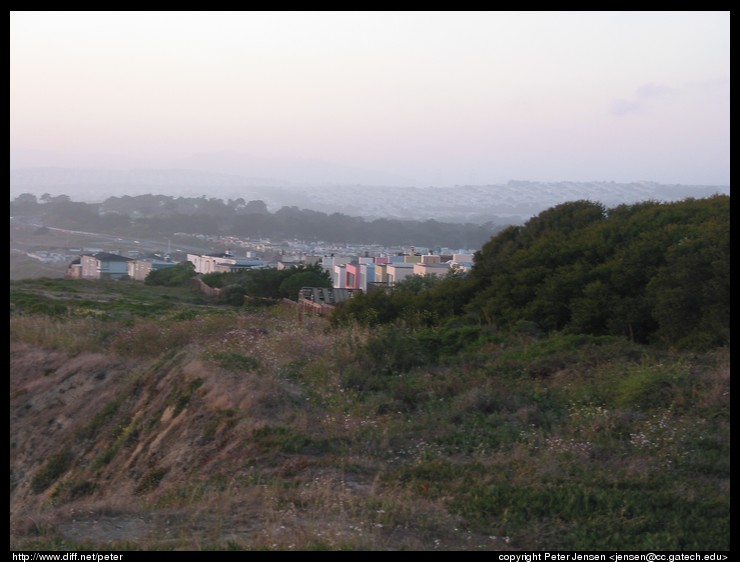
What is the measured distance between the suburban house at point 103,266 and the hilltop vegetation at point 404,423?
2250 cm

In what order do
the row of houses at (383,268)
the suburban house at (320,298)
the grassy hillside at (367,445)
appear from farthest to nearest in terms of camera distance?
1. the row of houses at (383,268)
2. the suburban house at (320,298)
3. the grassy hillside at (367,445)

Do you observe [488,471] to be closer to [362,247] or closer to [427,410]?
[427,410]

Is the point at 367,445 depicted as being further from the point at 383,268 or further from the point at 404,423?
the point at 383,268

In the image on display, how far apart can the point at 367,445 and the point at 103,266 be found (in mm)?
34314

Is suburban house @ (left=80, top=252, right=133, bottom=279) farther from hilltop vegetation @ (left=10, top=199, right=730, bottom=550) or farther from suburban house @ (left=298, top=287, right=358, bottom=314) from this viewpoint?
hilltop vegetation @ (left=10, top=199, right=730, bottom=550)

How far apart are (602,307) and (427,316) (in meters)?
3.96

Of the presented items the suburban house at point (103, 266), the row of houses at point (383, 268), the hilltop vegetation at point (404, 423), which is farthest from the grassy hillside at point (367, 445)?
the suburban house at point (103, 266)

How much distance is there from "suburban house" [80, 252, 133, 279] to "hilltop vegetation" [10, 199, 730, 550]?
22502mm

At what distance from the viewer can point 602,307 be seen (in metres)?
13.7

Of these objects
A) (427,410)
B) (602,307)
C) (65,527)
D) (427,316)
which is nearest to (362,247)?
(427,316)

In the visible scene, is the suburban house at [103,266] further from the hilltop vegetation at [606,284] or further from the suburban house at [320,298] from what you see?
the hilltop vegetation at [606,284]

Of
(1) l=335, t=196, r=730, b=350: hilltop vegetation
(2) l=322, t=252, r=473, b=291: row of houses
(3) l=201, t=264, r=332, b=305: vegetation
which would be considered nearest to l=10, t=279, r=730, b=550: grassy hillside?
(1) l=335, t=196, r=730, b=350: hilltop vegetation

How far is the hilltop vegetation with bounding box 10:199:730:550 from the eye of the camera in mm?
5199

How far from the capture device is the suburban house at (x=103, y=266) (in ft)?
128
